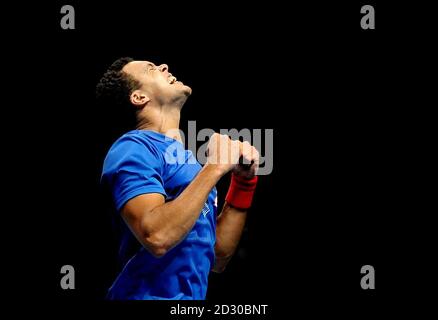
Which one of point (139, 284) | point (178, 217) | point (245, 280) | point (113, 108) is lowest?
point (245, 280)

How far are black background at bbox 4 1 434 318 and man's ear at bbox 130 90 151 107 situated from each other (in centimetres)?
72

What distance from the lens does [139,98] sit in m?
1.40

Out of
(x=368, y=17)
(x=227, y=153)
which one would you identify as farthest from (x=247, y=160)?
(x=368, y=17)

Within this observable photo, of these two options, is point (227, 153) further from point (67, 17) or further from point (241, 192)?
point (67, 17)

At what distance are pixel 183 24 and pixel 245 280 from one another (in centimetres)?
Result: 99

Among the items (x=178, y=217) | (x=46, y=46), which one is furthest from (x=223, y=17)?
(x=178, y=217)

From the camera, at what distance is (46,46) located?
201 centimetres

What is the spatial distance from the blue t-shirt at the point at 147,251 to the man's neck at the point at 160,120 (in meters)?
0.12

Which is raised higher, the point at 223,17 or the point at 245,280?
the point at 223,17

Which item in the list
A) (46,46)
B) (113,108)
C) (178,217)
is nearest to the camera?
(178,217)

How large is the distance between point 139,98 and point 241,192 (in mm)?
341

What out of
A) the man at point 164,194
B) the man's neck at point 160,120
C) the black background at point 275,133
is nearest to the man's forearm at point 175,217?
the man at point 164,194

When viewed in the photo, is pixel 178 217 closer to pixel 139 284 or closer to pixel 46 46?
Answer: pixel 139 284

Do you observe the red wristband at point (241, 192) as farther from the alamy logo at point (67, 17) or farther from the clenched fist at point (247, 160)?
the alamy logo at point (67, 17)
